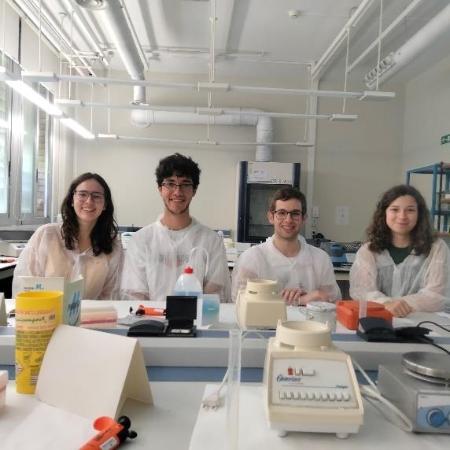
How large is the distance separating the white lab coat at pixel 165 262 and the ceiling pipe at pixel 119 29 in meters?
1.50

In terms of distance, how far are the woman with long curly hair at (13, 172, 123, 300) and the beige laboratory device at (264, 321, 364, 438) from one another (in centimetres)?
139

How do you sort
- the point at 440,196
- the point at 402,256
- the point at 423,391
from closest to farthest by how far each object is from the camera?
1. the point at 423,391
2. the point at 402,256
3. the point at 440,196

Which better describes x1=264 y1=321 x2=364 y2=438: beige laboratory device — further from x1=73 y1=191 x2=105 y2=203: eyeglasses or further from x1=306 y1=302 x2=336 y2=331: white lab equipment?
x1=73 y1=191 x2=105 y2=203: eyeglasses

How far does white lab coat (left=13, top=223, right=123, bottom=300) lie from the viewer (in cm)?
200

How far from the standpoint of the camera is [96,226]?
84.1 inches

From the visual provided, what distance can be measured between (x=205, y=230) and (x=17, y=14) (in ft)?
10.5

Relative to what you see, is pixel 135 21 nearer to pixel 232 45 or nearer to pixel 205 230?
pixel 232 45

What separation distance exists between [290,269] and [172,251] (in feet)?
1.99

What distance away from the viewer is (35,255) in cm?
203

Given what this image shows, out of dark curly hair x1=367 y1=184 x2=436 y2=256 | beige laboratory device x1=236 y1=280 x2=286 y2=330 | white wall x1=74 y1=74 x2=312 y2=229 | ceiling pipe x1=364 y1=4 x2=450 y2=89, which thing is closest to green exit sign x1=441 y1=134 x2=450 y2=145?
ceiling pipe x1=364 y1=4 x2=450 y2=89

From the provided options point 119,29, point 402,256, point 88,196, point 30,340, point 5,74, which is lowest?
point 30,340

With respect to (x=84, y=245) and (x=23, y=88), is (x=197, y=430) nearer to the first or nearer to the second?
(x=84, y=245)

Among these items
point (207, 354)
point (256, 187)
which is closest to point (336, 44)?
point (256, 187)

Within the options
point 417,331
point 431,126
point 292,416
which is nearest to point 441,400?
point 292,416
